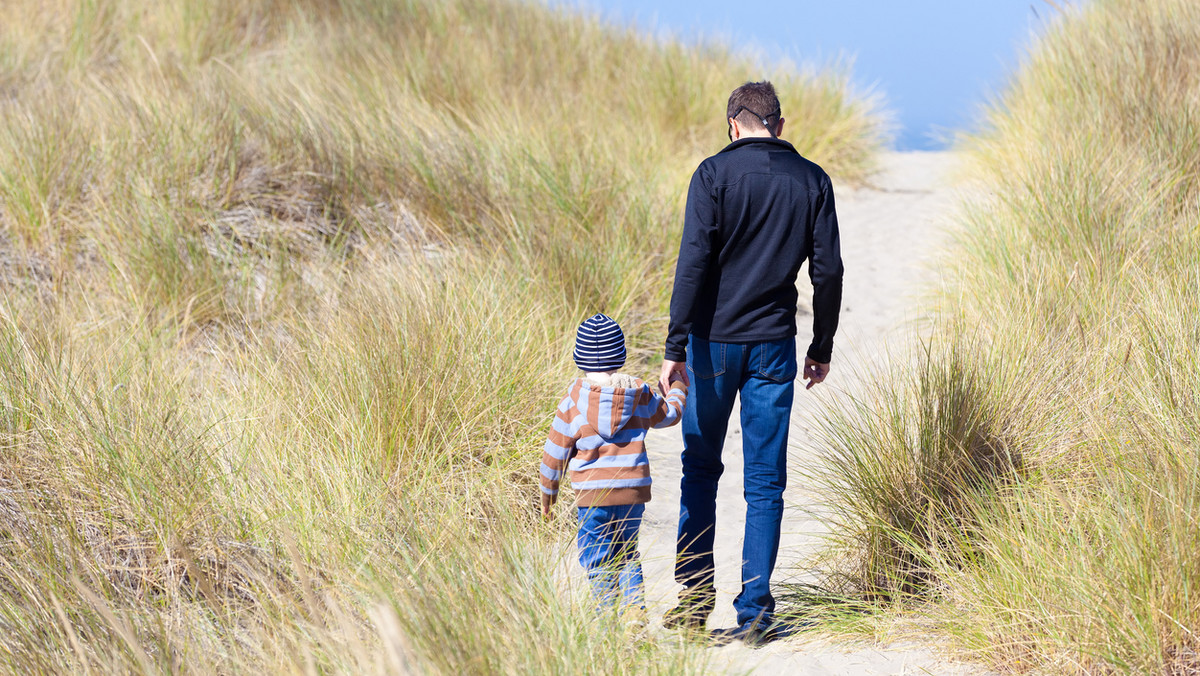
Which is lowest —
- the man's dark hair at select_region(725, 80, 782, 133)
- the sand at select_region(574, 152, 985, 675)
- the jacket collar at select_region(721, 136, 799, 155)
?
the sand at select_region(574, 152, 985, 675)

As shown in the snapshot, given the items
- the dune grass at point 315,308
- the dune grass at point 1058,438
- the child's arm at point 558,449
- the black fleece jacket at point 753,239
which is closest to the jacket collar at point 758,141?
the black fleece jacket at point 753,239

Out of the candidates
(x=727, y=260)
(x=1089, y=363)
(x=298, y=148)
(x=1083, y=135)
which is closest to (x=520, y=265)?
(x=298, y=148)

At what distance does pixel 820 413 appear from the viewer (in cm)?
422

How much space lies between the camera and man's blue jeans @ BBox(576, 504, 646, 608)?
2779mm

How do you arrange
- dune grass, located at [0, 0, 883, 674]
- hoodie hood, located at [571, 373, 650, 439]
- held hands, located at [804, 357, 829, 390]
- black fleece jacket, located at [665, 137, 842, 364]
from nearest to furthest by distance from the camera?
dune grass, located at [0, 0, 883, 674] → hoodie hood, located at [571, 373, 650, 439] → black fleece jacket, located at [665, 137, 842, 364] → held hands, located at [804, 357, 829, 390]

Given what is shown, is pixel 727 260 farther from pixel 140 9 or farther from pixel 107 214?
pixel 140 9

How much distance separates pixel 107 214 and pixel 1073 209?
19.4 feet

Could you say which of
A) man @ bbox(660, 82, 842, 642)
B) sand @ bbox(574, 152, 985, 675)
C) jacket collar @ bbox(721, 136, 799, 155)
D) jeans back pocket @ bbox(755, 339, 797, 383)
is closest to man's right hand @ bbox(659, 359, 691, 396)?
man @ bbox(660, 82, 842, 642)

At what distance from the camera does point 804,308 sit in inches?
260

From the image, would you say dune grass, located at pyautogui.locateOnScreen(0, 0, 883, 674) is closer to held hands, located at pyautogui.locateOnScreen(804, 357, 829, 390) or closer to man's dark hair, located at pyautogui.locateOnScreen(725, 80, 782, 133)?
held hands, located at pyautogui.locateOnScreen(804, 357, 829, 390)

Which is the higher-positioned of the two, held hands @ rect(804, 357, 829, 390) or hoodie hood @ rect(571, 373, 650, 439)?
held hands @ rect(804, 357, 829, 390)

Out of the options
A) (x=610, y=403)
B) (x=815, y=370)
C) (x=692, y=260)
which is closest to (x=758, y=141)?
(x=692, y=260)

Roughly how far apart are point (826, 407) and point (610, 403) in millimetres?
1772

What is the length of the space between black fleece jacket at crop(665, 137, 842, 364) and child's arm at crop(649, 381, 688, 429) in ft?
0.36
